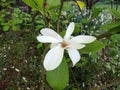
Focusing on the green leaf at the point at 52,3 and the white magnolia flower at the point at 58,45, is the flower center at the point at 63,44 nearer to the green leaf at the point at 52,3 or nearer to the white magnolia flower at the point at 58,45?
the white magnolia flower at the point at 58,45

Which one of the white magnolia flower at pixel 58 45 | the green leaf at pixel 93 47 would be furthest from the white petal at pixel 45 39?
the green leaf at pixel 93 47

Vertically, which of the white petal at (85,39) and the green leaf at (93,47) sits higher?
the white petal at (85,39)

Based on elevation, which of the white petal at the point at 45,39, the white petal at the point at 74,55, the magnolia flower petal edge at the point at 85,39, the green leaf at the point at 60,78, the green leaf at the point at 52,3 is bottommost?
the green leaf at the point at 60,78

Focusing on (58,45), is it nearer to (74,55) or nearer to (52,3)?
(74,55)

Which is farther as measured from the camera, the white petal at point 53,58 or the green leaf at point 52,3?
the green leaf at point 52,3

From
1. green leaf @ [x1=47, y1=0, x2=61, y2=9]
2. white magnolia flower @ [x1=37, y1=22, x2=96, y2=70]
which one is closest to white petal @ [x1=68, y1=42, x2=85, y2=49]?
white magnolia flower @ [x1=37, y1=22, x2=96, y2=70]

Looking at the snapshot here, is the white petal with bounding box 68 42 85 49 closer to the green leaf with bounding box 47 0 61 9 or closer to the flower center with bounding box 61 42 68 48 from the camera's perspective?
the flower center with bounding box 61 42 68 48

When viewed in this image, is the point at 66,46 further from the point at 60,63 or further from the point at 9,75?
the point at 9,75
